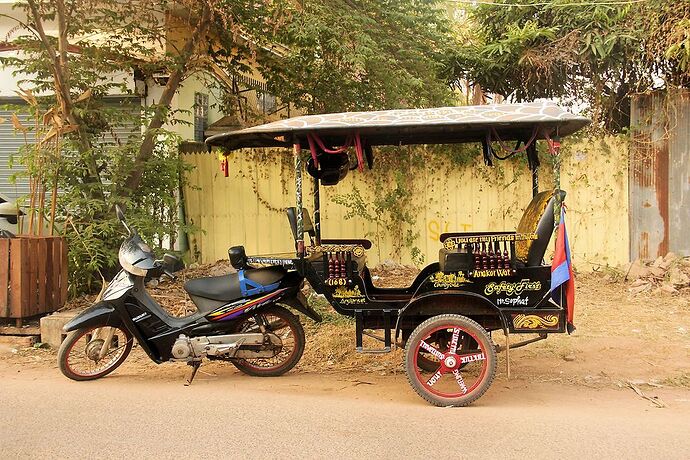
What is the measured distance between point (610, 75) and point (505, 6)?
2113mm

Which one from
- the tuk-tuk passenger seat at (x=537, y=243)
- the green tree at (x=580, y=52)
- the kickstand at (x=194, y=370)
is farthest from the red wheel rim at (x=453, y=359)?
the green tree at (x=580, y=52)

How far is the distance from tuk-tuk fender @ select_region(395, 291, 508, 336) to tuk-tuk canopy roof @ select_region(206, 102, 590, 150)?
4.14 feet

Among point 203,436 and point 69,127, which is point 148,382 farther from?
point 69,127

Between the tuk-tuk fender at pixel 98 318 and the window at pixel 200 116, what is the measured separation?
6656mm

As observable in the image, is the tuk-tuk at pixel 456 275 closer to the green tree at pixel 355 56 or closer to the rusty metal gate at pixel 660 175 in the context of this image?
the green tree at pixel 355 56

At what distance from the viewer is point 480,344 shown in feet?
15.6

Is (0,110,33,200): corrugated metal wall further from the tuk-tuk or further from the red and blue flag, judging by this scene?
the red and blue flag

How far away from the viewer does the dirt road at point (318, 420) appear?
12.9 feet

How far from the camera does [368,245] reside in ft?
20.4

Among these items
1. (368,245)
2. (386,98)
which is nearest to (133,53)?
(386,98)

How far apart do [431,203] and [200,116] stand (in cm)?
473

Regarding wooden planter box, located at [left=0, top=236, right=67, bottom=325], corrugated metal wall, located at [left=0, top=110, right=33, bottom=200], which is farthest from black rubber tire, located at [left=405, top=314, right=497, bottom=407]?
corrugated metal wall, located at [left=0, top=110, right=33, bottom=200]

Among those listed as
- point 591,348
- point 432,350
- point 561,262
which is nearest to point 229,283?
point 432,350

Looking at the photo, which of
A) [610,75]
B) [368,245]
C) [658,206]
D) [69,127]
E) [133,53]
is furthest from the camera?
[610,75]
